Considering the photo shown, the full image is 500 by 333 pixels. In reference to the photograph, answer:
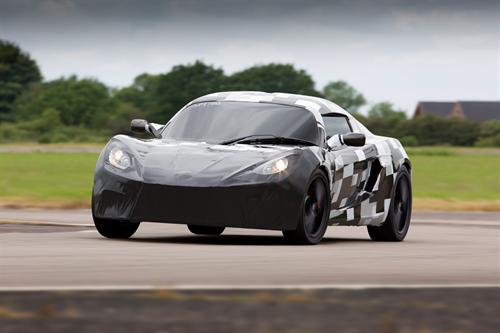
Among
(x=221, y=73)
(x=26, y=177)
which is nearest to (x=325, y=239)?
(x=26, y=177)

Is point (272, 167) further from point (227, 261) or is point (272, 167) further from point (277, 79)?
point (277, 79)

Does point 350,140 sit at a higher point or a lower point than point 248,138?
lower

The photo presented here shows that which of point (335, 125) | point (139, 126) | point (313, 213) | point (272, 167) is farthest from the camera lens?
point (335, 125)

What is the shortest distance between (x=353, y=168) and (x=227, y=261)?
13.3 feet

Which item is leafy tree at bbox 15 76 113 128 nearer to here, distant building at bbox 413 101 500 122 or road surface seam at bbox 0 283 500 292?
distant building at bbox 413 101 500 122

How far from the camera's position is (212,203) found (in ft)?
39.0

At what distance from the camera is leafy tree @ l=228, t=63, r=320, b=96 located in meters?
123

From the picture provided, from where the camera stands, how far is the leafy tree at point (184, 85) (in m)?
118

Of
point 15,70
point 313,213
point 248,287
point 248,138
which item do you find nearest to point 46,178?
point 248,138

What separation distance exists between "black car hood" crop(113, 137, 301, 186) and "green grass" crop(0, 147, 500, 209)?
11.1 metres

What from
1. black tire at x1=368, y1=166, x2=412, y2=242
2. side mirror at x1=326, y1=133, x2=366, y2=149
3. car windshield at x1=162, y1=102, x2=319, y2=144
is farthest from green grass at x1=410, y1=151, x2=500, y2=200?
car windshield at x1=162, y1=102, x2=319, y2=144

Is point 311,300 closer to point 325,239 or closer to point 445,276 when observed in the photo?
point 445,276

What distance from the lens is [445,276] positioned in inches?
360

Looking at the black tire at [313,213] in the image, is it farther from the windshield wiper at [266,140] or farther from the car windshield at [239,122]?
the car windshield at [239,122]
